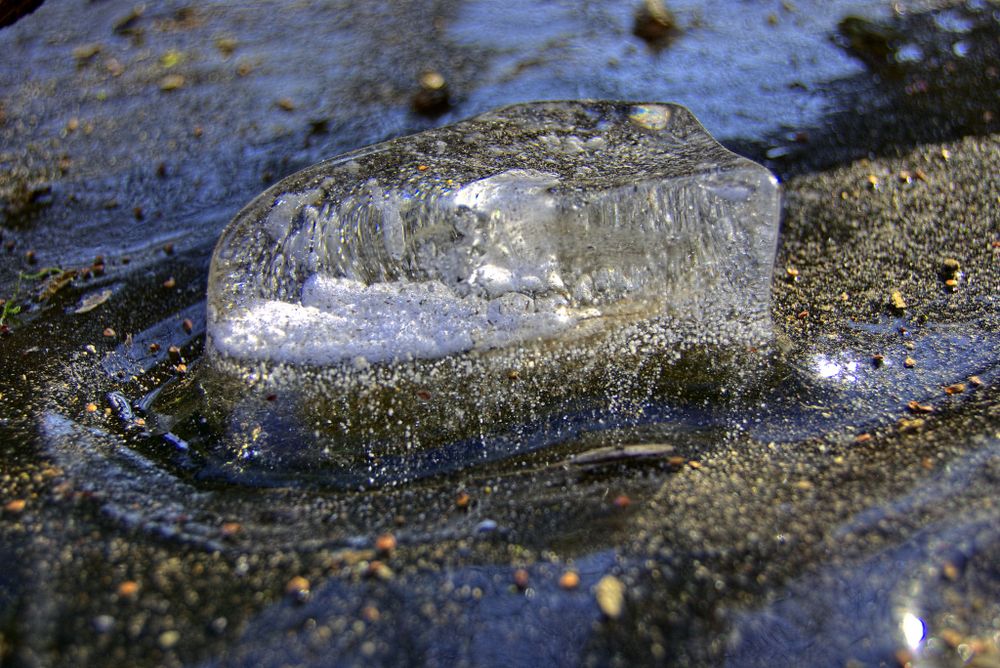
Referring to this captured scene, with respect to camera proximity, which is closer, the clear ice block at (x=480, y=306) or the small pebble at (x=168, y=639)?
the small pebble at (x=168, y=639)

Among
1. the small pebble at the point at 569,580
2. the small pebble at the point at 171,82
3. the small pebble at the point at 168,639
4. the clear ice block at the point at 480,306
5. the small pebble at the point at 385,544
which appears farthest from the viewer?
the small pebble at the point at 171,82

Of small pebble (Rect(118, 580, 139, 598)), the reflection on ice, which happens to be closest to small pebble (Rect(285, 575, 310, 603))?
small pebble (Rect(118, 580, 139, 598))

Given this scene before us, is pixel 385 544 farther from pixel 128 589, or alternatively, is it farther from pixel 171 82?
pixel 171 82

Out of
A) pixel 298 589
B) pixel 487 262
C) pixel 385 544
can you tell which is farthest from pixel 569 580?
pixel 487 262

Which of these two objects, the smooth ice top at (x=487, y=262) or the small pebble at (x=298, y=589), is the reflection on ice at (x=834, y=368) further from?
the small pebble at (x=298, y=589)

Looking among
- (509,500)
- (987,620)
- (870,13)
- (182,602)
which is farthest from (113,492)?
(870,13)

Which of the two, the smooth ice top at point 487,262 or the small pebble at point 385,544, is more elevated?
the smooth ice top at point 487,262

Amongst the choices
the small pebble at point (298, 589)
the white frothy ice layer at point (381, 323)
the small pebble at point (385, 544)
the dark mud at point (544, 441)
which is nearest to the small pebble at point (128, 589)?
the dark mud at point (544, 441)
